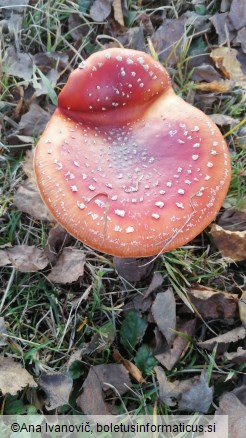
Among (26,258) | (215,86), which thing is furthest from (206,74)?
(26,258)

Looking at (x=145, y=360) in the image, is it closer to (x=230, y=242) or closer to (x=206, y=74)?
(x=230, y=242)

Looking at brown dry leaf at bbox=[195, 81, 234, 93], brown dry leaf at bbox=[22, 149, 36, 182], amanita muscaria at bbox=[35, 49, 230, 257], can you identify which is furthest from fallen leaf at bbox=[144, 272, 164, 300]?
brown dry leaf at bbox=[195, 81, 234, 93]

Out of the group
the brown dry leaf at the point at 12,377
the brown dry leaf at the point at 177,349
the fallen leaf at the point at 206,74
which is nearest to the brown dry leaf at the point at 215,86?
the fallen leaf at the point at 206,74

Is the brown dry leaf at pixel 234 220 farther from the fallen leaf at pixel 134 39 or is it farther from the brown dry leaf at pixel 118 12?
the brown dry leaf at pixel 118 12

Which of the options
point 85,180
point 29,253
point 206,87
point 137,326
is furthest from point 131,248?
point 206,87

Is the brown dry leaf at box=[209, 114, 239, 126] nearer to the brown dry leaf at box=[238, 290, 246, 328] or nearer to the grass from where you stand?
the grass

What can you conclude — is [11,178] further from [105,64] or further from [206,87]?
[206,87]
